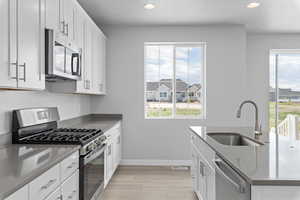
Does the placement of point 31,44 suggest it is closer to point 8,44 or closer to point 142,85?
point 8,44

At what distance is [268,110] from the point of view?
5359 mm

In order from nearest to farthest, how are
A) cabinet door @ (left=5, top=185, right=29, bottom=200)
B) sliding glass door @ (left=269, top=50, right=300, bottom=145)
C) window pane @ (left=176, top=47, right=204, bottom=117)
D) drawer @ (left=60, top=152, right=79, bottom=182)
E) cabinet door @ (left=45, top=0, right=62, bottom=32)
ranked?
cabinet door @ (left=5, top=185, right=29, bottom=200) < drawer @ (left=60, top=152, right=79, bottom=182) < cabinet door @ (left=45, top=0, right=62, bottom=32) < window pane @ (left=176, top=47, right=204, bottom=117) < sliding glass door @ (left=269, top=50, right=300, bottom=145)

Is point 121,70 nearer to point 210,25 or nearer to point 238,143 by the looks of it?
point 210,25

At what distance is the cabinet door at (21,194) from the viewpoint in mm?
1135

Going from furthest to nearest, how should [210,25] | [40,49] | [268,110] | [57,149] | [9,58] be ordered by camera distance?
[268,110] → [210,25] → [40,49] → [57,149] → [9,58]

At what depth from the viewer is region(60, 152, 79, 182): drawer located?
5.78 feet

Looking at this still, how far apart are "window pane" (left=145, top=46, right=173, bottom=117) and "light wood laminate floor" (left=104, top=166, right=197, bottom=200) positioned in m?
1.15

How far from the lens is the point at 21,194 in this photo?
3.97 ft

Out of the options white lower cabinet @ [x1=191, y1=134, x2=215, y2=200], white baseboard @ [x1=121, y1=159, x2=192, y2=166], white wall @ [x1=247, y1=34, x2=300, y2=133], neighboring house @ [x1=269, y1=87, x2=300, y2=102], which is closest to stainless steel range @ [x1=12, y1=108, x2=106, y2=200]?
white lower cabinet @ [x1=191, y1=134, x2=215, y2=200]

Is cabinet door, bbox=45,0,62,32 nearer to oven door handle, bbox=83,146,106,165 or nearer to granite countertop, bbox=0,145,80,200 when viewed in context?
granite countertop, bbox=0,145,80,200

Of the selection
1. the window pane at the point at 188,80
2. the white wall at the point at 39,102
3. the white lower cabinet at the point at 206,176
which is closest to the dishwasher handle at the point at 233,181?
the white lower cabinet at the point at 206,176

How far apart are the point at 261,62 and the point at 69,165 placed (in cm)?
481

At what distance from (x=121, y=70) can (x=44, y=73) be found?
2644 millimetres

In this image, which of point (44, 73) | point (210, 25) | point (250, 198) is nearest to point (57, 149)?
point (44, 73)
